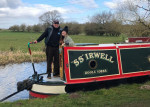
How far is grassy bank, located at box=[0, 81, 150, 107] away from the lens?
15.7ft

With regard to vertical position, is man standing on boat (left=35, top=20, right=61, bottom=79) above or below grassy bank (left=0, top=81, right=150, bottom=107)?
above

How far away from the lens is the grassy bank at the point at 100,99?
4.78 metres

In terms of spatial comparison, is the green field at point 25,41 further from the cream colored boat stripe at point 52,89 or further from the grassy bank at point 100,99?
the grassy bank at point 100,99

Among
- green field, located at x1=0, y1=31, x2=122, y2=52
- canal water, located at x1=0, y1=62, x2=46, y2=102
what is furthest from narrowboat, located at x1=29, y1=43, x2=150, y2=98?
green field, located at x1=0, y1=31, x2=122, y2=52

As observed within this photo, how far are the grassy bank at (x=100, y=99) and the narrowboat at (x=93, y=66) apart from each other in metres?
0.40

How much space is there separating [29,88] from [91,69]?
1989mm

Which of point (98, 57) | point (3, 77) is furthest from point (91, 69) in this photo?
point (3, 77)

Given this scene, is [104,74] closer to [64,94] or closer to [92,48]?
[92,48]

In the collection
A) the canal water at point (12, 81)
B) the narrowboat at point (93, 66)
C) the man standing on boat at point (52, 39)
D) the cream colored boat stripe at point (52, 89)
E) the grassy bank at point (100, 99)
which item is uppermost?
the man standing on boat at point (52, 39)

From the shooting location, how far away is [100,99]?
5230 millimetres

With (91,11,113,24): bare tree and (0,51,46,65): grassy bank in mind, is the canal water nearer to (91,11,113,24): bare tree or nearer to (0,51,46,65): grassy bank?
(0,51,46,65): grassy bank

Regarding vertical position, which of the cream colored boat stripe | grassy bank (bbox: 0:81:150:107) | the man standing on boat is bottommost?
grassy bank (bbox: 0:81:150:107)

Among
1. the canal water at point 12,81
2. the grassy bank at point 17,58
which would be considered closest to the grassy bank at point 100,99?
the canal water at point 12,81

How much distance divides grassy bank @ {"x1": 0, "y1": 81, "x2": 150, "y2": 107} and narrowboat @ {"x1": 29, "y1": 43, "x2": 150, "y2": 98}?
0.40 metres
